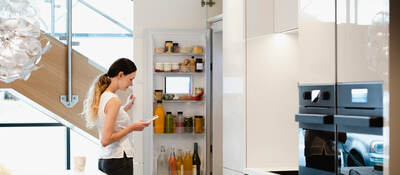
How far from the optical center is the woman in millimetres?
3941

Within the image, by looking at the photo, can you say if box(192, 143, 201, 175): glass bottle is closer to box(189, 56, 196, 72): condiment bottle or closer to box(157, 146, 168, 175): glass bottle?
box(157, 146, 168, 175): glass bottle

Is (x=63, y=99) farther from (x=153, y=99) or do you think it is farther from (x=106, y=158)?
(x=106, y=158)

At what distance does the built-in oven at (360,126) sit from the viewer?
264cm

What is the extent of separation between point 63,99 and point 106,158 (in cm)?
199

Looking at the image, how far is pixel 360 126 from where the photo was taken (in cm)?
275

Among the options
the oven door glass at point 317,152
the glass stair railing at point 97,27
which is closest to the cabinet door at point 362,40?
the oven door glass at point 317,152

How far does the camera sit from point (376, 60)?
2.65 meters

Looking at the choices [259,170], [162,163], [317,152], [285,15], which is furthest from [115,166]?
[162,163]

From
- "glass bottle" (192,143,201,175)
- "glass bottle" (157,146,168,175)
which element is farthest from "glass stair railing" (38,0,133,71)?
"glass bottle" (192,143,201,175)

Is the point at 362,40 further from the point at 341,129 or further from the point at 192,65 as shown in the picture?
the point at 192,65

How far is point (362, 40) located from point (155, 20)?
10.7 ft

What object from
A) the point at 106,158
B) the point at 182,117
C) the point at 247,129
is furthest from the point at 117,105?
the point at 182,117

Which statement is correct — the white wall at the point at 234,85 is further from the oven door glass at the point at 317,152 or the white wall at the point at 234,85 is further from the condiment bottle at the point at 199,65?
the oven door glass at the point at 317,152

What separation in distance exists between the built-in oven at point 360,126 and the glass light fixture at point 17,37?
2.01 m
